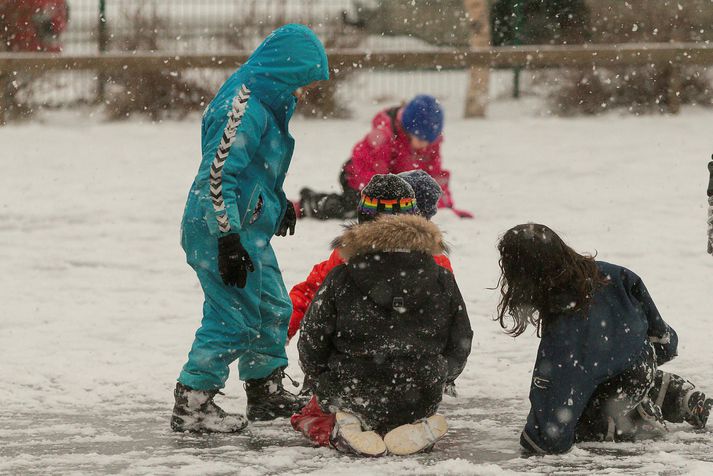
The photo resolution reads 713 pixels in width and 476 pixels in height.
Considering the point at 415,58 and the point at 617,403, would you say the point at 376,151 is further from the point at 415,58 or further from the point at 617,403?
the point at 617,403

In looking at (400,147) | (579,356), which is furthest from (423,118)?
(579,356)

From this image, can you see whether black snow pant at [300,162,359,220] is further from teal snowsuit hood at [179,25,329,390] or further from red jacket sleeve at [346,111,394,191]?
teal snowsuit hood at [179,25,329,390]

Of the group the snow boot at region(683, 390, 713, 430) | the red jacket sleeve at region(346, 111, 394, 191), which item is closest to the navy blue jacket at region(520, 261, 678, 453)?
the snow boot at region(683, 390, 713, 430)

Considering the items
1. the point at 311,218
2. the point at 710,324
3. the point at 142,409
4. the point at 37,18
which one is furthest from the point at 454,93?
the point at 142,409

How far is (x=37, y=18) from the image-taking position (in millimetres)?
15789

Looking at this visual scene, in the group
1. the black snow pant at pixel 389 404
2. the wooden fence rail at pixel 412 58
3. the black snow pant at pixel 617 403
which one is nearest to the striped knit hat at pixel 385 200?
the black snow pant at pixel 389 404

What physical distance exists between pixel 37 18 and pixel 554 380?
40.8 ft

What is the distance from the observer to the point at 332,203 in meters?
9.99

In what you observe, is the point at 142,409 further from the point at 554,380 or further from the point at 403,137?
the point at 403,137

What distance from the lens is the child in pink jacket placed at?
9.02 meters

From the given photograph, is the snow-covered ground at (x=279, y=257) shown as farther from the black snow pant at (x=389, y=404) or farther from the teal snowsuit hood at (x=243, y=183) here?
the teal snowsuit hood at (x=243, y=183)

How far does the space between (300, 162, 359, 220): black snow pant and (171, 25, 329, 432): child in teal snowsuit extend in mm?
4617

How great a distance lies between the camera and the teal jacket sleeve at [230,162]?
4.89m

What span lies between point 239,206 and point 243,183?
0.09 metres
